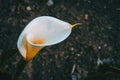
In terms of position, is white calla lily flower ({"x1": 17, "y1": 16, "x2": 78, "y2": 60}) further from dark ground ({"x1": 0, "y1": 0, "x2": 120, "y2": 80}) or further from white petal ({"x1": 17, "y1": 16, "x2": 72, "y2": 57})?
dark ground ({"x1": 0, "y1": 0, "x2": 120, "y2": 80})

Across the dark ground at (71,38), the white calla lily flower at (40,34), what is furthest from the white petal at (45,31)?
the dark ground at (71,38)

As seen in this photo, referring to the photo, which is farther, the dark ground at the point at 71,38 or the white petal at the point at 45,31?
the dark ground at the point at 71,38

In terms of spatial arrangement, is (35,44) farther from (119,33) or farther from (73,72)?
(119,33)

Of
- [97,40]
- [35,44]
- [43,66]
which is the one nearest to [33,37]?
[35,44]

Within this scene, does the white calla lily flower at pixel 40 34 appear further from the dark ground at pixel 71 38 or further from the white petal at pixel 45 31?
the dark ground at pixel 71 38

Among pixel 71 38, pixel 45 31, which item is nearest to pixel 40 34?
pixel 45 31
